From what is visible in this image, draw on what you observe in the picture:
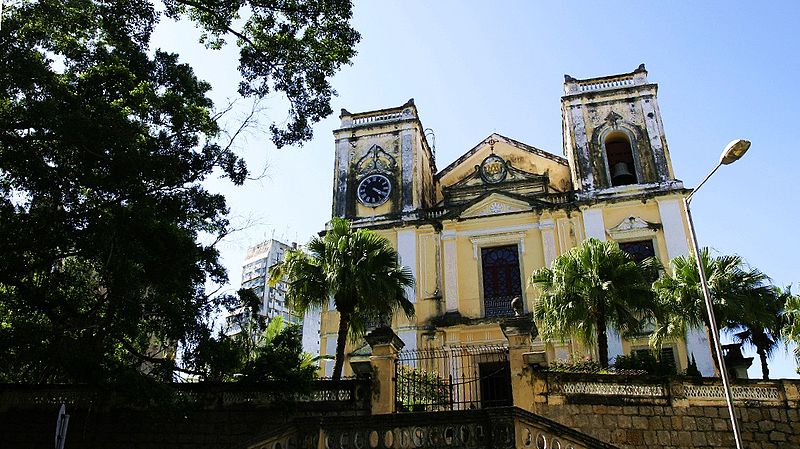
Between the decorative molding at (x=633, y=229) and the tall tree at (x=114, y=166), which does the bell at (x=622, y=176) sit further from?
the tall tree at (x=114, y=166)

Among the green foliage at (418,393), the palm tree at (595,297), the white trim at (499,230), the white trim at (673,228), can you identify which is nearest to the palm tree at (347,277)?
the green foliage at (418,393)

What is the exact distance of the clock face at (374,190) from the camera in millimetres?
25344

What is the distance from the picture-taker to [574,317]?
1608 centimetres

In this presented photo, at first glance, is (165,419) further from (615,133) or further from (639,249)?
(615,133)

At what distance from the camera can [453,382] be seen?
18.6m

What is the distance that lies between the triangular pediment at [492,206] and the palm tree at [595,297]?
23.6 ft

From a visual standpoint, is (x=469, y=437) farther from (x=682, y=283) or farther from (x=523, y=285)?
(x=523, y=285)

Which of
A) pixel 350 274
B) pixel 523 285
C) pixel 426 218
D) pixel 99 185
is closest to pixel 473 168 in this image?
pixel 426 218

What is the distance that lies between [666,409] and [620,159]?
13204 millimetres

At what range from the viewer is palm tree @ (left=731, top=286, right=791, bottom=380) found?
15.6 metres

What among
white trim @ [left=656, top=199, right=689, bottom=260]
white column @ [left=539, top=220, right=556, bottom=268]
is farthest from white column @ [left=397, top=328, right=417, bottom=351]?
white trim @ [left=656, top=199, right=689, bottom=260]

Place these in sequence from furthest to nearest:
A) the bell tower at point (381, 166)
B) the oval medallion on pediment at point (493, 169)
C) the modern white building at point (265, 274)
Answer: the modern white building at point (265, 274) < the oval medallion on pediment at point (493, 169) < the bell tower at point (381, 166)

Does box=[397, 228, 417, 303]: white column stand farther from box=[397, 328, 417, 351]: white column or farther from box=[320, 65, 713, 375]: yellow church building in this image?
Answer: box=[397, 328, 417, 351]: white column

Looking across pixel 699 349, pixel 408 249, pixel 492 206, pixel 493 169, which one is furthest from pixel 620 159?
pixel 408 249
